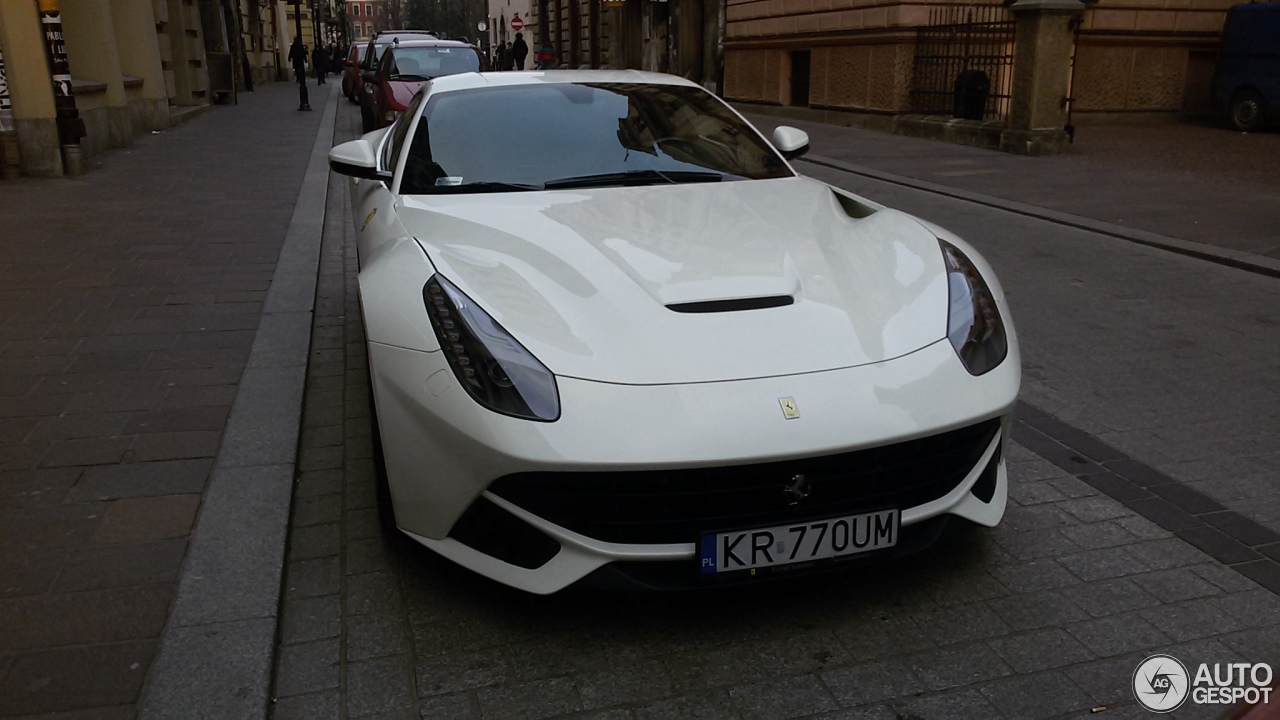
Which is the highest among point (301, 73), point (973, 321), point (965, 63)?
point (965, 63)

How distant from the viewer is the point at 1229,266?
744 cm

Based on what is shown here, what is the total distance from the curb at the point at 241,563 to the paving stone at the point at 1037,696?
5.68 ft

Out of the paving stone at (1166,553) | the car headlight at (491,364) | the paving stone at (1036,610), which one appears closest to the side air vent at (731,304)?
the car headlight at (491,364)

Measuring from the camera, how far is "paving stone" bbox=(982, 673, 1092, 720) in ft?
8.20

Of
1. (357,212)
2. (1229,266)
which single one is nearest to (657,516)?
(357,212)

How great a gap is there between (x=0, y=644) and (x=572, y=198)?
2205mm

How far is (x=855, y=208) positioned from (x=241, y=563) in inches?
96.3

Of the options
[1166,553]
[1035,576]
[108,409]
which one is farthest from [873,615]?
[108,409]

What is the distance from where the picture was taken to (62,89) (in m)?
11.6

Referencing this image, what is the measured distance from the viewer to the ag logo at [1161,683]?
2529 mm

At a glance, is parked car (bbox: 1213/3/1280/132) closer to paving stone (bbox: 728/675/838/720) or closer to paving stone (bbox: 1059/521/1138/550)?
paving stone (bbox: 1059/521/1138/550)

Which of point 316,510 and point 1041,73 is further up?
point 1041,73

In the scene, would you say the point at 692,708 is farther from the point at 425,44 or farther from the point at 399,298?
the point at 425,44

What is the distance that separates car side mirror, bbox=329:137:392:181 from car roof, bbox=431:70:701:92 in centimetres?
48
